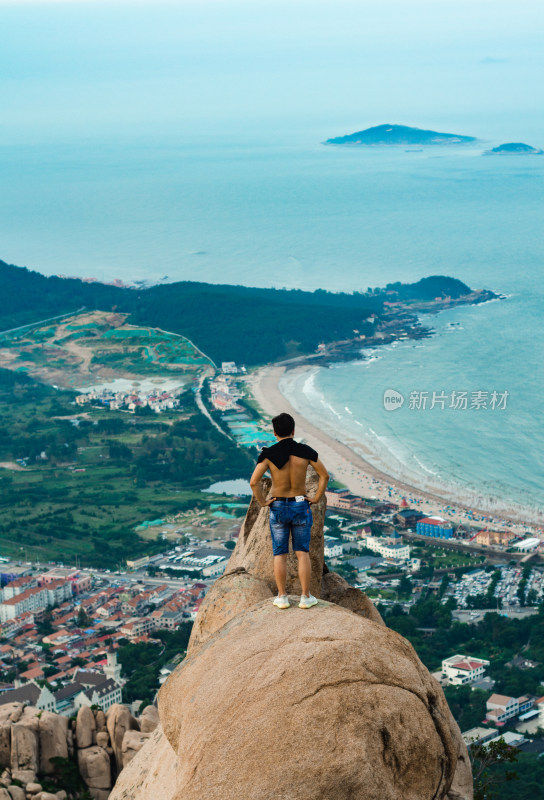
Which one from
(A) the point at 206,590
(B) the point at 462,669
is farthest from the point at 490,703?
(A) the point at 206,590

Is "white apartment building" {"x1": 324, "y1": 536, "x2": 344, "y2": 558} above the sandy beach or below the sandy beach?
below

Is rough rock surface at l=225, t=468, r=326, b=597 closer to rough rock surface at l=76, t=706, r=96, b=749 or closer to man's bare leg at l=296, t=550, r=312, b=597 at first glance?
man's bare leg at l=296, t=550, r=312, b=597

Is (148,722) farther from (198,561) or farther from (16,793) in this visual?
(198,561)

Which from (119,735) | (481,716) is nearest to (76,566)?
(481,716)

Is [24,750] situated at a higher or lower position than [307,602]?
lower

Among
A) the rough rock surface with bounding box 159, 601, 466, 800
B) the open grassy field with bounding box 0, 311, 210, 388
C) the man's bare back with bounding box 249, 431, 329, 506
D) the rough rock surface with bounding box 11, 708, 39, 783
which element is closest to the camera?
the rough rock surface with bounding box 159, 601, 466, 800

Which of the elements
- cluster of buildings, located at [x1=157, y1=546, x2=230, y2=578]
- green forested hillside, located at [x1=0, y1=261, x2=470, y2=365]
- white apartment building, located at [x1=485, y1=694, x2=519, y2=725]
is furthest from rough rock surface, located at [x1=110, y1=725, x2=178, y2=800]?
green forested hillside, located at [x1=0, y1=261, x2=470, y2=365]

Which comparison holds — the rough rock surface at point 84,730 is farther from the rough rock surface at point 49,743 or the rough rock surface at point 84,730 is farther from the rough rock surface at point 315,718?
the rough rock surface at point 315,718

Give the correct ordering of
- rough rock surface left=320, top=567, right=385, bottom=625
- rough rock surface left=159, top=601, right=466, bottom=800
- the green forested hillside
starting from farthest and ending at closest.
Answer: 1. the green forested hillside
2. rough rock surface left=320, top=567, right=385, bottom=625
3. rough rock surface left=159, top=601, right=466, bottom=800
